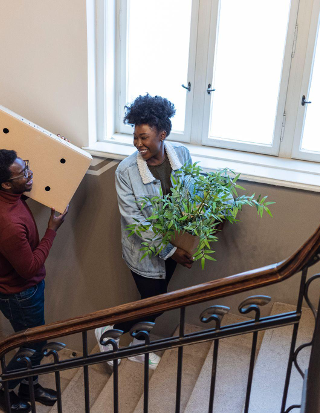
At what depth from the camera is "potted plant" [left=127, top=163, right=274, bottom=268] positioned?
8.70 feet

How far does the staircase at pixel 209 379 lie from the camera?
2.17 metres

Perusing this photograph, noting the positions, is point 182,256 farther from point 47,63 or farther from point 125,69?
point 47,63

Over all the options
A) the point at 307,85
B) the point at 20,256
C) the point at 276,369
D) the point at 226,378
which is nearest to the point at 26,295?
the point at 20,256

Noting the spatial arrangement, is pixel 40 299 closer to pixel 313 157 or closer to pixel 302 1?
pixel 313 157

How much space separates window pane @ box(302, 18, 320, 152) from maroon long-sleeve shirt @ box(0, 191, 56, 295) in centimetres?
169

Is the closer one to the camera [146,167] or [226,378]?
[226,378]

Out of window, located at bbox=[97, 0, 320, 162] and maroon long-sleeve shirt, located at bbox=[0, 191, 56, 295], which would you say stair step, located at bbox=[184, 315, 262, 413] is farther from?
window, located at bbox=[97, 0, 320, 162]

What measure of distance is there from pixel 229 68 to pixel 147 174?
953mm

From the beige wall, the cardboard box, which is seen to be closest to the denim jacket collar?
the cardboard box

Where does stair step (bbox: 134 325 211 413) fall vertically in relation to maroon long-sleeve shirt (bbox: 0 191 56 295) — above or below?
below

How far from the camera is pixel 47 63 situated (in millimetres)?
3221

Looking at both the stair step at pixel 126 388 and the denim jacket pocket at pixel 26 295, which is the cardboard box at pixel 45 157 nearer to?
the denim jacket pocket at pixel 26 295

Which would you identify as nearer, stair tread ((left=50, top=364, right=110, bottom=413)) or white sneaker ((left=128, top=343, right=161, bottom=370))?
stair tread ((left=50, top=364, right=110, bottom=413))

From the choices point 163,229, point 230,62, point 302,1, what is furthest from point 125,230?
Answer: point 302,1
